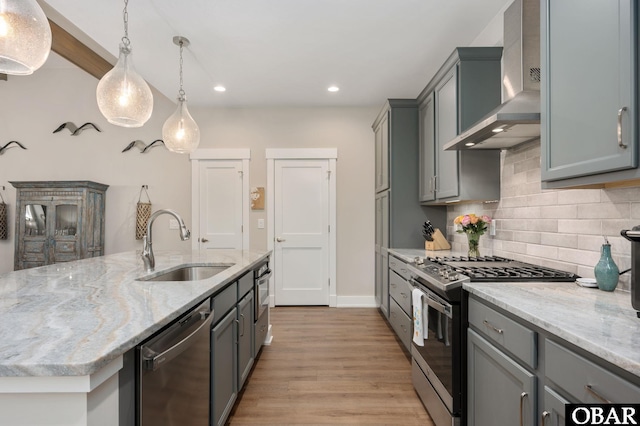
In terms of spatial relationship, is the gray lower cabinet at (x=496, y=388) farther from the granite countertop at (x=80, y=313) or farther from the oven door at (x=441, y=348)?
the granite countertop at (x=80, y=313)

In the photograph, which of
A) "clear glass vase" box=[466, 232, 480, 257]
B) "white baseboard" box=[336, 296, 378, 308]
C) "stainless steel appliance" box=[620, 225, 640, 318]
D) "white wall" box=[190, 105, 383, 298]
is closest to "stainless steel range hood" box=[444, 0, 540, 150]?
"clear glass vase" box=[466, 232, 480, 257]

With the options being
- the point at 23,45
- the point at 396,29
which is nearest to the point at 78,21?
the point at 23,45

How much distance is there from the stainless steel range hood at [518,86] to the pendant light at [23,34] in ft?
7.22

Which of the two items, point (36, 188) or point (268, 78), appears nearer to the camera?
point (268, 78)

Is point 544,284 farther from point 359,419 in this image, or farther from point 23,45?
point 23,45

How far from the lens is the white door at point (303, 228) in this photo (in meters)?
4.61

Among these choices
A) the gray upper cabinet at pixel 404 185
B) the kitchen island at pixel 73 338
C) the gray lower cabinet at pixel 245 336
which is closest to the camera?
the kitchen island at pixel 73 338

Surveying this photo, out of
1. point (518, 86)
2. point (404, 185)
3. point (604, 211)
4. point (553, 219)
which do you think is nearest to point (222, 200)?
point (404, 185)

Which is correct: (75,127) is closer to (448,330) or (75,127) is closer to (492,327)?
(448,330)

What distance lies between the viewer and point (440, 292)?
1.86 metres

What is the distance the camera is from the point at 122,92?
6.81 ft

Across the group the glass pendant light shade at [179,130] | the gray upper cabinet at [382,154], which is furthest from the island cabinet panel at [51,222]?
the gray upper cabinet at [382,154]

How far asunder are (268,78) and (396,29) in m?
1.55

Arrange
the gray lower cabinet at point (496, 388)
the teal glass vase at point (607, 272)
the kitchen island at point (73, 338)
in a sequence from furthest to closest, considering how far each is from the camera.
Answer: the teal glass vase at point (607, 272) → the gray lower cabinet at point (496, 388) → the kitchen island at point (73, 338)
